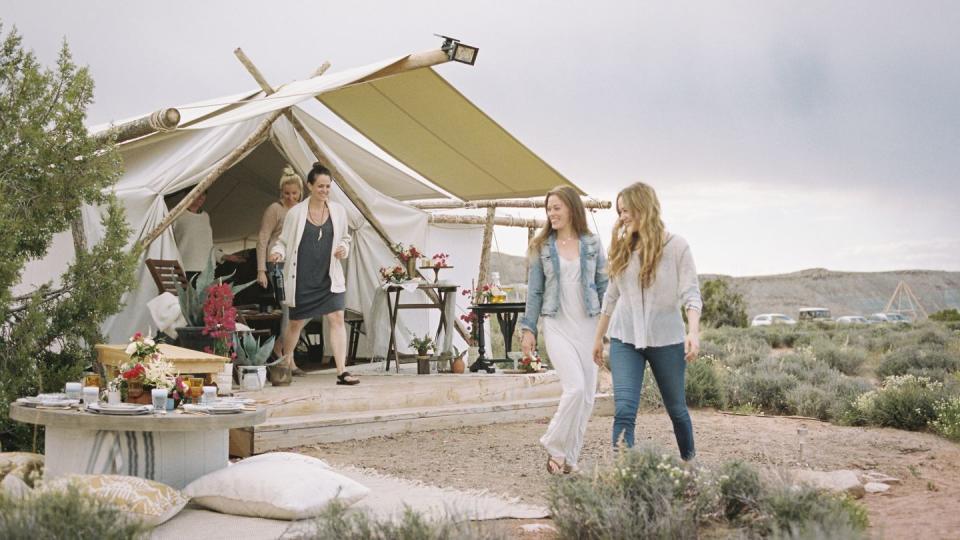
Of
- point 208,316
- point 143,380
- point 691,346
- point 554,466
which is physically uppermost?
point 208,316

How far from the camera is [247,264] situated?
934 cm

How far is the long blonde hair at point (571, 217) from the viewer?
205 inches

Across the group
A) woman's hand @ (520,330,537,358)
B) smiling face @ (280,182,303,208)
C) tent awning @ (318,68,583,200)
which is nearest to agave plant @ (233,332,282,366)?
smiling face @ (280,182,303,208)

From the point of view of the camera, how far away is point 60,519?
3.21 metres

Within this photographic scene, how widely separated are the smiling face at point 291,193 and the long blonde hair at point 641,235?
13.8 feet

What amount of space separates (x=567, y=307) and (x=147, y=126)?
341 centimetres

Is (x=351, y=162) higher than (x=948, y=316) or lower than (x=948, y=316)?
Result: higher

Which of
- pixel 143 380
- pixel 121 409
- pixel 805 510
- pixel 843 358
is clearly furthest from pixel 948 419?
pixel 121 409

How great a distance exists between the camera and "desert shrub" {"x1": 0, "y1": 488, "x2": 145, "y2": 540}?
3115mm

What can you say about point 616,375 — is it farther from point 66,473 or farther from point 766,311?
point 766,311

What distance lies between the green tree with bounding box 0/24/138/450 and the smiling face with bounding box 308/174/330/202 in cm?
170

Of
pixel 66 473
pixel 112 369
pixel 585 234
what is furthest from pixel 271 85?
pixel 66 473

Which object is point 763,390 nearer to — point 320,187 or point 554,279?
point 320,187

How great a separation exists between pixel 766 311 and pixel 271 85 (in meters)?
39.8
